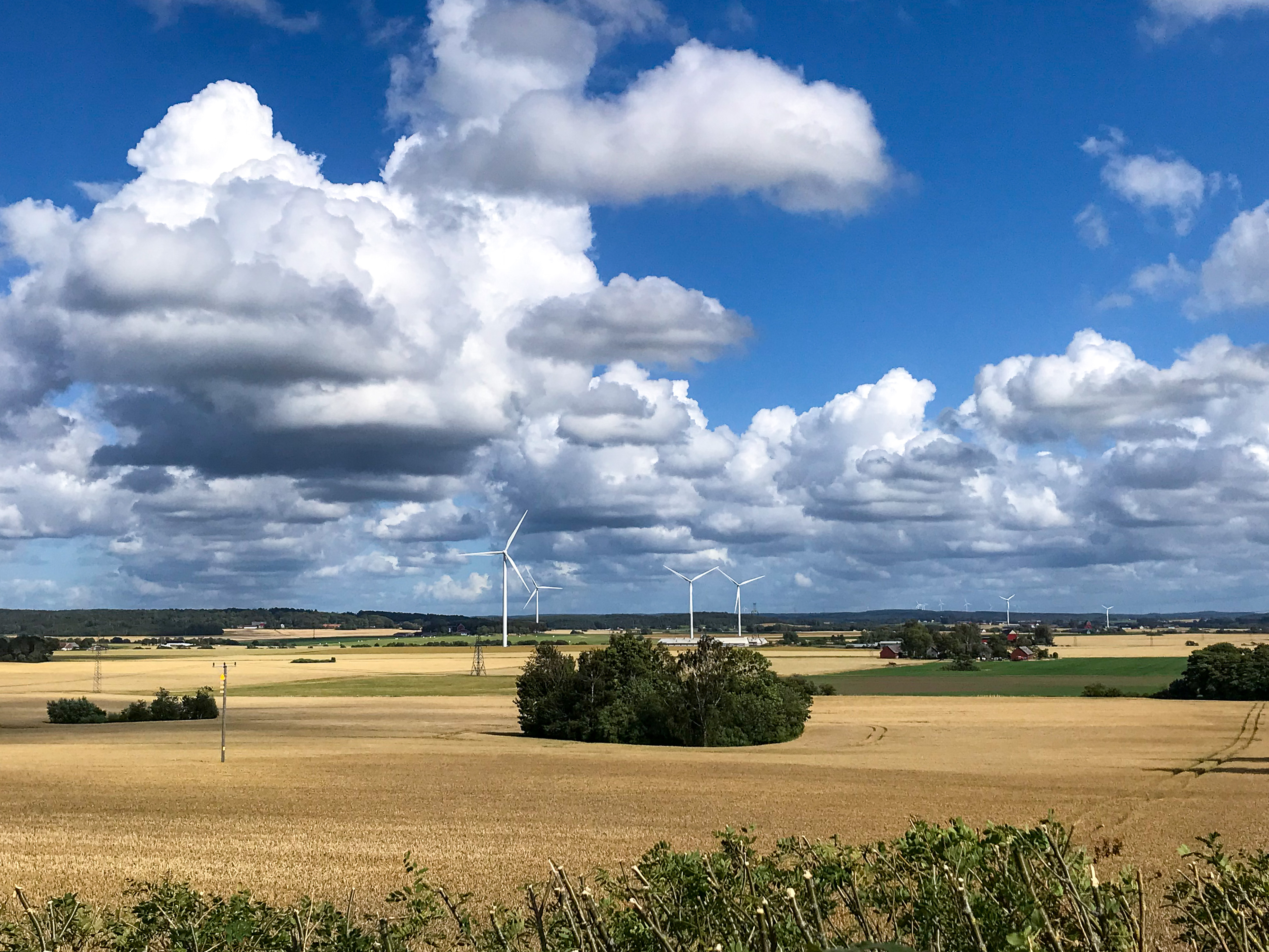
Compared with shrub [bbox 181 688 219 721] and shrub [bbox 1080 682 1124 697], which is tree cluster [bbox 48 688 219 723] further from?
shrub [bbox 1080 682 1124 697]

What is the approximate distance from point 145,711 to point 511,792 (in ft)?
254

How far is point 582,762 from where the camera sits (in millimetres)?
75562

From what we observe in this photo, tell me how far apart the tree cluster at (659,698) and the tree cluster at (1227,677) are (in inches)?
2651

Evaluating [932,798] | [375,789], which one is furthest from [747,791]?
[375,789]

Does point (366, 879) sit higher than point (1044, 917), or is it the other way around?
point (1044, 917)

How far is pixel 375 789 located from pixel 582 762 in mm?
19761

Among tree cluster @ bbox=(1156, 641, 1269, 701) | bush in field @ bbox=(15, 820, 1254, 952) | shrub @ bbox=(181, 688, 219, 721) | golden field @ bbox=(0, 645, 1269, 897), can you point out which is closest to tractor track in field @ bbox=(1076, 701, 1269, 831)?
golden field @ bbox=(0, 645, 1269, 897)

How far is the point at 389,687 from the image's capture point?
557 ft

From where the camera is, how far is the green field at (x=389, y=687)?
509 ft

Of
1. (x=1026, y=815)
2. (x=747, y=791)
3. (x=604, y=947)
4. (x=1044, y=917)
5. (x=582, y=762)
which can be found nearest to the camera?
(x=1044, y=917)

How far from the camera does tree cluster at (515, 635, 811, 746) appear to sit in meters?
96.2

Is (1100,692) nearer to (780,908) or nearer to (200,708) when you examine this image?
(200,708)

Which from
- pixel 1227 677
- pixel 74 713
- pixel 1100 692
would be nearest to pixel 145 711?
pixel 74 713

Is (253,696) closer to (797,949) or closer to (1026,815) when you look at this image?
(1026,815)
